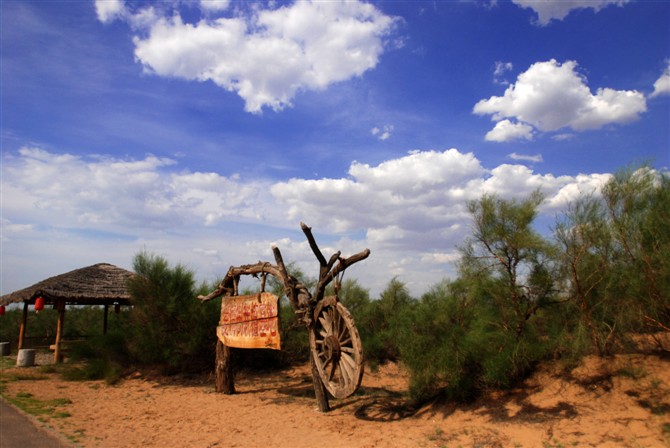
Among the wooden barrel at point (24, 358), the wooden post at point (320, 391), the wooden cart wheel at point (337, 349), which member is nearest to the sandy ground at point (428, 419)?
the wooden post at point (320, 391)

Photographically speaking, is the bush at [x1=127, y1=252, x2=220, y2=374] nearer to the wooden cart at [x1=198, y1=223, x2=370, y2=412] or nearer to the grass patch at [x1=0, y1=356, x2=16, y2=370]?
the wooden cart at [x1=198, y1=223, x2=370, y2=412]

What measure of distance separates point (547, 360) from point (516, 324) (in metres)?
0.76

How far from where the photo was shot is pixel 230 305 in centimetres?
1096

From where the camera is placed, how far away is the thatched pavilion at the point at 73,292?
53.3 ft

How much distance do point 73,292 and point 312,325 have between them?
1157 centimetres

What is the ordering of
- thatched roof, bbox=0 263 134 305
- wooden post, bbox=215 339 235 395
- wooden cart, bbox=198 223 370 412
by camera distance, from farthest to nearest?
thatched roof, bbox=0 263 134 305, wooden post, bbox=215 339 235 395, wooden cart, bbox=198 223 370 412

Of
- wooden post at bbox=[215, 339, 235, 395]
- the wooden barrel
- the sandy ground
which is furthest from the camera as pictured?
the wooden barrel

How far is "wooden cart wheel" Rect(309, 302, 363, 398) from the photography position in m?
7.50

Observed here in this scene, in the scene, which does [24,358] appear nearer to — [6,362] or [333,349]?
[6,362]

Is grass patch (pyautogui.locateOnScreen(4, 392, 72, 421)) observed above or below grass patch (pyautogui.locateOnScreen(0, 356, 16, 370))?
below

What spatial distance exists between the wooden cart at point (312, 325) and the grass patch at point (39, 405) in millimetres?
3387

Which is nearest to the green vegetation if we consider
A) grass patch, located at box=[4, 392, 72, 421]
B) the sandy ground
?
the sandy ground

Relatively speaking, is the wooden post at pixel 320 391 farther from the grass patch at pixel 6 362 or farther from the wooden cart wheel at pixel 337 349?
the grass patch at pixel 6 362

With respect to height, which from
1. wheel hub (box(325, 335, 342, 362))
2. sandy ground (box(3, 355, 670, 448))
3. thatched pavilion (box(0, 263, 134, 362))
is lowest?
sandy ground (box(3, 355, 670, 448))
